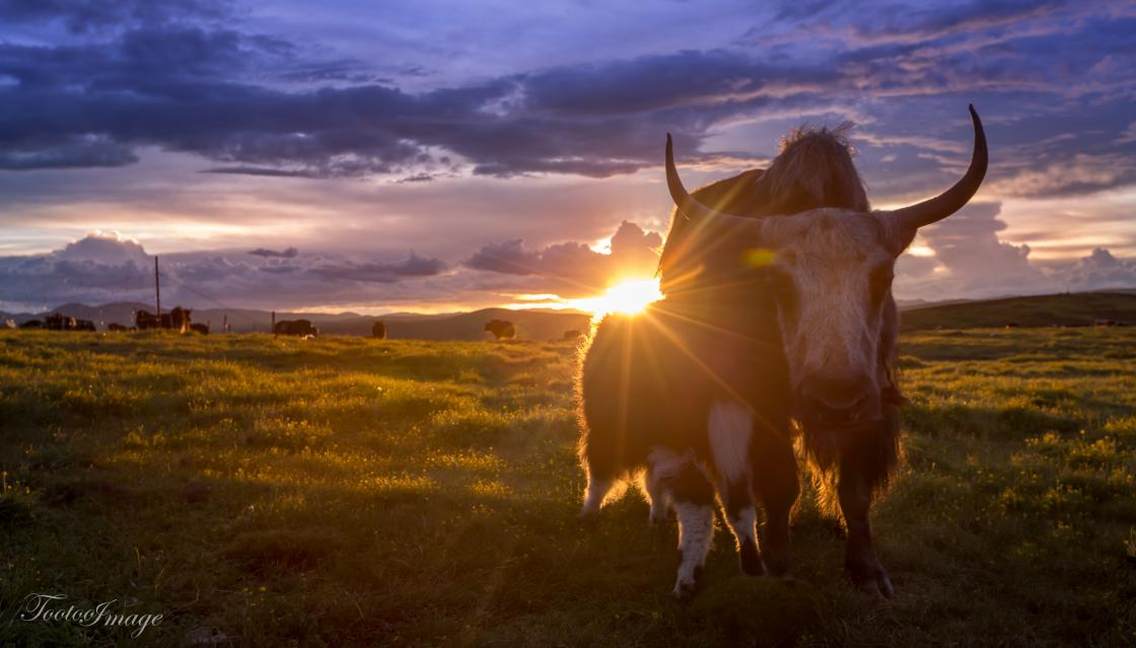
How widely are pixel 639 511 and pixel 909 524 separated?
2.23 m

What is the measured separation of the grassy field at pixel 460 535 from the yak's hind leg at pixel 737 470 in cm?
29

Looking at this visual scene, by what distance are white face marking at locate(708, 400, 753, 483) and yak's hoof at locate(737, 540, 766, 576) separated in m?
0.46

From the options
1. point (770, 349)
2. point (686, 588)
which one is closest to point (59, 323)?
point (686, 588)

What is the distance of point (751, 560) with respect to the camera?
4.95 metres

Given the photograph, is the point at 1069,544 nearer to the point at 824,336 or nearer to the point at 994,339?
the point at 824,336

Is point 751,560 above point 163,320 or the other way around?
the other way around

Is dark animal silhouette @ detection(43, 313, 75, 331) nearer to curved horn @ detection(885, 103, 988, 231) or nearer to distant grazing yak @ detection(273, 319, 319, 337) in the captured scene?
distant grazing yak @ detection(273, 319, 319, 337)

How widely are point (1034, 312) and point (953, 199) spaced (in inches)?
3387

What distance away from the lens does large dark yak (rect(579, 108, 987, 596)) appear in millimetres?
3979

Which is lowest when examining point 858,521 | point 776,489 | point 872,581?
point 872,581

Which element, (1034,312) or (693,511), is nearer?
(693,511)

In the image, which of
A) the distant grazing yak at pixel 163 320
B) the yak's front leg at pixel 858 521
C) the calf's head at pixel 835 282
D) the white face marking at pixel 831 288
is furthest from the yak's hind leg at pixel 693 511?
the distant grazing yak at pixel 163 320

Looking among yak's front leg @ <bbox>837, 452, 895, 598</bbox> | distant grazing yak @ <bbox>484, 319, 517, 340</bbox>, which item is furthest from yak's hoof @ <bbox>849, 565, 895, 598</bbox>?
distant grazing yak @ <bbox>484, 319, 517, 340</bbox>

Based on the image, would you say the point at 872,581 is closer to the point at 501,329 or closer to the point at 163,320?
the point at 163,320
